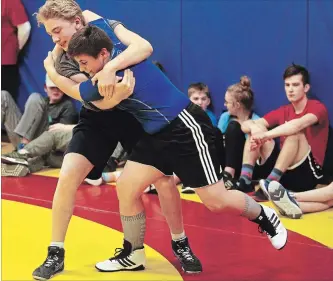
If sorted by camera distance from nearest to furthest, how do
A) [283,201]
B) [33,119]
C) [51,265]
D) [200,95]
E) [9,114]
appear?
[51,265]
[283,201]
[200,95]
[33,119]
[9,114]

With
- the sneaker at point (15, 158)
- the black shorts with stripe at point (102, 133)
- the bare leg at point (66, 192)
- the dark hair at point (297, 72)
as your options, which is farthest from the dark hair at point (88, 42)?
the sneaker at point (15, 158)

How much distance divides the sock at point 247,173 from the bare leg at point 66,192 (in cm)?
229

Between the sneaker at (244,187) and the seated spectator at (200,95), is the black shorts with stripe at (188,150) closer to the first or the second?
the sneaker at (244,187)

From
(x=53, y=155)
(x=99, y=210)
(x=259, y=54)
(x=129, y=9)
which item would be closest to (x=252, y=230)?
(x=99, y=210)

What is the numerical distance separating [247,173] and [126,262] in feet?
7.22

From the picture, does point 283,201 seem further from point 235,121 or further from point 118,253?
point 118,253

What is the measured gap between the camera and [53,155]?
24.3 feet

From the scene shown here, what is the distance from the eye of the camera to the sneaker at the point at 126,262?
4316 millimetres

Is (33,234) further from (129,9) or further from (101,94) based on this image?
(129,9)

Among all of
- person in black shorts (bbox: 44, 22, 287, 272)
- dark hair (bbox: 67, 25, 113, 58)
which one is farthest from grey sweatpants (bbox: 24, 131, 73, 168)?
dark hair (bbox: 67, 25, 113, 58)

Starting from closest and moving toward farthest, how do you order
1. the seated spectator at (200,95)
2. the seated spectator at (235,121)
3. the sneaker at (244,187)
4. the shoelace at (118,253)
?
the shoelace at (118,253), the sneaker at (244,187), the seated spectator at (235,121), the seated spectator at (200,95)

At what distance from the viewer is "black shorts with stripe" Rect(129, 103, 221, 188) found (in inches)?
158

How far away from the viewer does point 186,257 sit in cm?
429

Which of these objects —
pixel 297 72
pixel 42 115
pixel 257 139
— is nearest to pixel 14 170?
pixel 42 115
